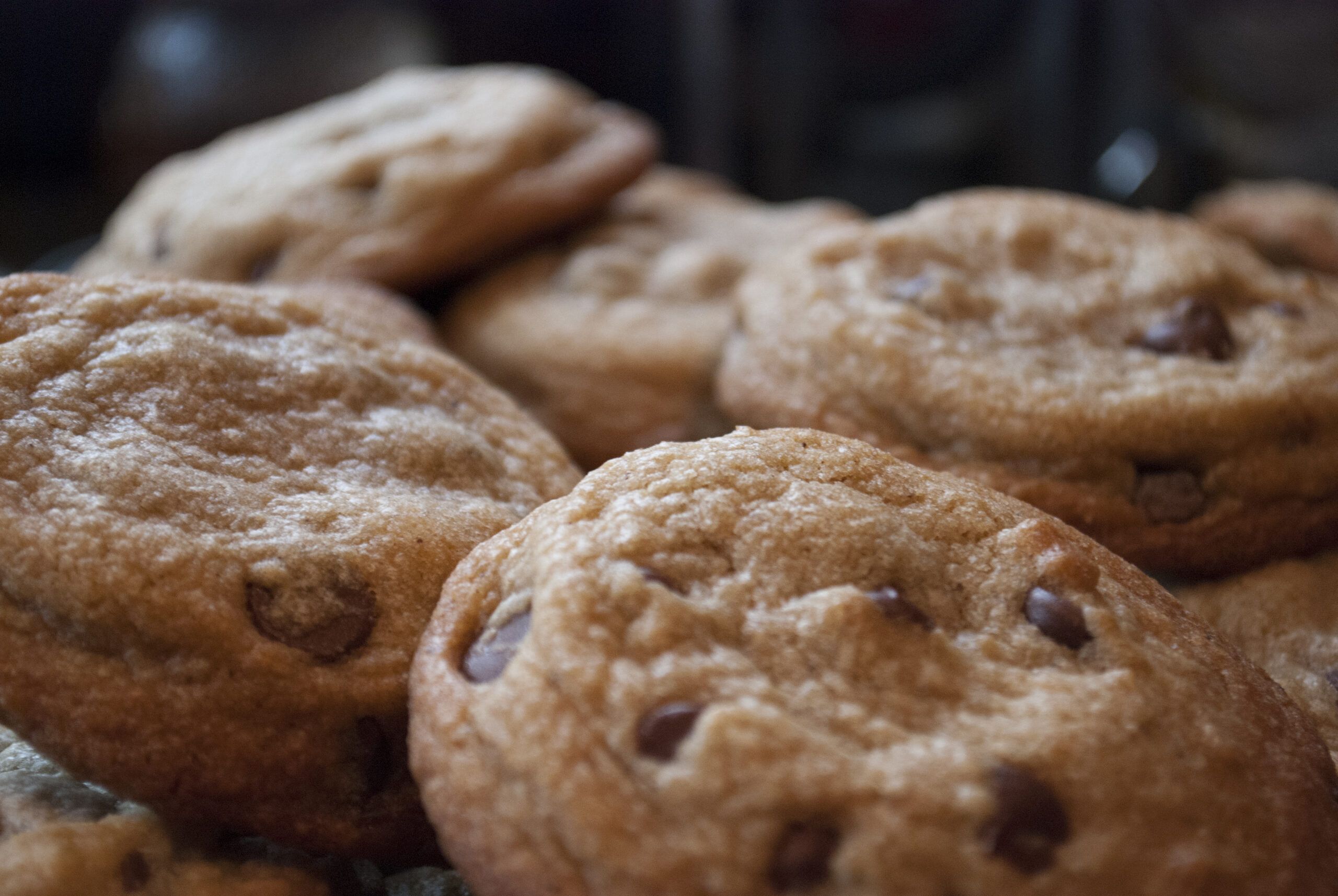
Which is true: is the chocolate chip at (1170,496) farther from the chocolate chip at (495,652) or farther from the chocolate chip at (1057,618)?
the chocolate chip at (495,652)

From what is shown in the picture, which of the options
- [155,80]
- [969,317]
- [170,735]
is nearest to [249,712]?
[170,735]

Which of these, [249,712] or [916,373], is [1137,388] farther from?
[249,712]

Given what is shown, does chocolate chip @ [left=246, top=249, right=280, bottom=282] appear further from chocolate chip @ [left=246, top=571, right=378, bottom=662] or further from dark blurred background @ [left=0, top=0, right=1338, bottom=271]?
dark blurred background @ [left=0, top=0, right=1338, bottom=271]

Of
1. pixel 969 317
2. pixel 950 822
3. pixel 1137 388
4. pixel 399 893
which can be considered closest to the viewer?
pixel 950 822

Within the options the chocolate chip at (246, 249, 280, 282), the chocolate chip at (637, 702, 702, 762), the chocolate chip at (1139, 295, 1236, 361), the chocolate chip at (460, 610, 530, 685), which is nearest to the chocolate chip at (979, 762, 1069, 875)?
the chocolate chip at (637, 702, 702, 762)

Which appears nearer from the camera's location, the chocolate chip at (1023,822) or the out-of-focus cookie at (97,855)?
the chocolate chip at (1023,822)

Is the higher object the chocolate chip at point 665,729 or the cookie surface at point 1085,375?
the chocolate chip at point 665,729

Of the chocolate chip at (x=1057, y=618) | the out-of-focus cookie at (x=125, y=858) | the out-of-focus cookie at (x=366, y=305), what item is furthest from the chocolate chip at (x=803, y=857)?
the out-of-focus cookie at (x=366, y=305)

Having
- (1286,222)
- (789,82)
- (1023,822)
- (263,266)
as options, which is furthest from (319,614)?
(789,82)
